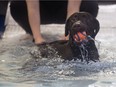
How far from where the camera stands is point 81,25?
2830mm

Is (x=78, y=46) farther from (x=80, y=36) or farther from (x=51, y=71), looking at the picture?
(x=51, y=71)

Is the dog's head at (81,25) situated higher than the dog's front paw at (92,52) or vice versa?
the dog's head at (81,25)

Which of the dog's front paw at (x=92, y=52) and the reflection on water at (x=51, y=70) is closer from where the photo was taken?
the reflection on water at (x=51, y=70)

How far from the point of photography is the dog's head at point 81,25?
2.82m

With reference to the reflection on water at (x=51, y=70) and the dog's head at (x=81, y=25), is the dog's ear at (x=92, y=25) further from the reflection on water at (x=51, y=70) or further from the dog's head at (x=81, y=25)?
the reflection on water at (x=51, y=70)

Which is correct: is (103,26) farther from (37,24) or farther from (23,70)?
(23,70)

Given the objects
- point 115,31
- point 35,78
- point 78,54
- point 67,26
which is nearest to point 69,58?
point 78,54

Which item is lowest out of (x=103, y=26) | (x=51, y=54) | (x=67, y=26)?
(x=103, y=26)

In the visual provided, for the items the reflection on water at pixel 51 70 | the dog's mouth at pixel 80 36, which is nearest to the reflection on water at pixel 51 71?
the reflection on water at pixel 51 70

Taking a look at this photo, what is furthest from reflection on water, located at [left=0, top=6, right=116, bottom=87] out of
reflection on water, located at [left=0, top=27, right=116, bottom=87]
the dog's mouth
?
the dog's mouth

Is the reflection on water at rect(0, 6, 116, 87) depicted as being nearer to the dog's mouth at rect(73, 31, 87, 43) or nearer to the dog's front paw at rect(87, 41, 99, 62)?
the dog's front paw at rect(87, 41, 99, 62)

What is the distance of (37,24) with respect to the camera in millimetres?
3379

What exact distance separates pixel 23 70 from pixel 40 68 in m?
0.13

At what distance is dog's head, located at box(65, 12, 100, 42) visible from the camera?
2.82m
